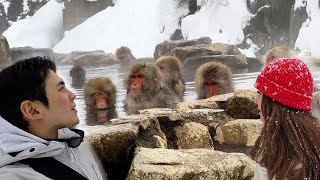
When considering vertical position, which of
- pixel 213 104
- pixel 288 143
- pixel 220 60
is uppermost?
pixel 288 143

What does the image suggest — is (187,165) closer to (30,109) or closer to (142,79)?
(30,109)

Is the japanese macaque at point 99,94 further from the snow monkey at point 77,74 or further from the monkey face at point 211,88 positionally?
the snow monkey at point 77,74

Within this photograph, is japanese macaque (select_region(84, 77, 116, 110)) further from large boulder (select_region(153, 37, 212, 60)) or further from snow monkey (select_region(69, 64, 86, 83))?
large boulder (select_region(153, 37, 212, 60))

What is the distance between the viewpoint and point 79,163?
1.52 metres

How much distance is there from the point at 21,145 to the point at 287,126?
742mm

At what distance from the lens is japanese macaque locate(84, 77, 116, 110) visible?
606cm

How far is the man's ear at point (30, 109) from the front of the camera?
146 cm

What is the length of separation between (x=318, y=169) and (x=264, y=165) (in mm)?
152

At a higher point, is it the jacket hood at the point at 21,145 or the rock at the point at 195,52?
the jacket hood at the point at 21,145

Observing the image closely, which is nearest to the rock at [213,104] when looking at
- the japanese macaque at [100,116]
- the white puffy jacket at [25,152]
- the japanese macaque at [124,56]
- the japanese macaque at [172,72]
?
the japanese macaque at [100,116]

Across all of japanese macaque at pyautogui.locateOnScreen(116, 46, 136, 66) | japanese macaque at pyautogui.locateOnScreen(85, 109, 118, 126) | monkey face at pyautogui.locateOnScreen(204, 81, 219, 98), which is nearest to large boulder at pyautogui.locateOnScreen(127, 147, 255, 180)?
japanese macaque at pyautogui.locateOnScreen(85, 109, 118, 126)

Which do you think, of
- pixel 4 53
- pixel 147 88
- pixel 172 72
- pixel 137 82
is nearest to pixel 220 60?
pixel 172 72

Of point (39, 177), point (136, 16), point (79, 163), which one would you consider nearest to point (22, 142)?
point (39, 177)

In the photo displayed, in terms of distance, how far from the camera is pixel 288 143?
139 cm
